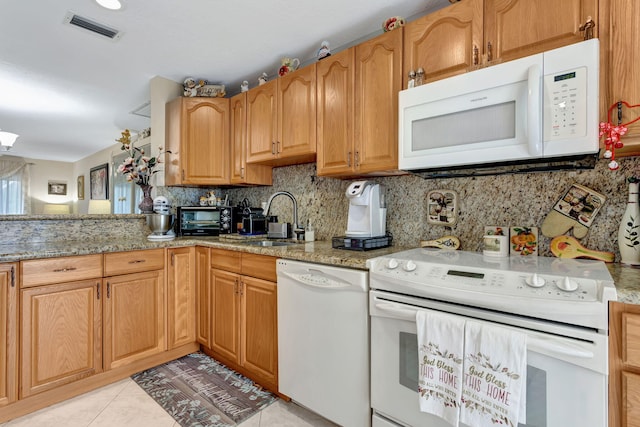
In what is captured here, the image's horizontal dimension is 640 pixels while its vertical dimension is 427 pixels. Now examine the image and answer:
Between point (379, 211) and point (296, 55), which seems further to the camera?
point (296, 55)

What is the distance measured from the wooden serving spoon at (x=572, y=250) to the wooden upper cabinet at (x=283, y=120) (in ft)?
4.81

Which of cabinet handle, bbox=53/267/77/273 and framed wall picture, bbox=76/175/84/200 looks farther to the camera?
framed wall picture, bbox=76/175/84/200

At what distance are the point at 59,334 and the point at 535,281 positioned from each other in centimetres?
246

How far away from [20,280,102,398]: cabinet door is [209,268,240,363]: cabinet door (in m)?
0.71

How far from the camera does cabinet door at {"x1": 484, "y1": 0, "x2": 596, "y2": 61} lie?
1226 millimetres

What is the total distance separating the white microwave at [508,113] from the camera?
3.77 ft

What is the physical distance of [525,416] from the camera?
3.36ft

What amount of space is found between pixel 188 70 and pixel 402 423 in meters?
3.00

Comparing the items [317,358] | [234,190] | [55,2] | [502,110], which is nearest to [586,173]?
[502,110]

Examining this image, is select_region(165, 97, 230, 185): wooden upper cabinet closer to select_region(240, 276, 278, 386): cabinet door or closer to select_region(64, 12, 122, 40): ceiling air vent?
select_region(64, 12, 122, 40): ceiling air vent

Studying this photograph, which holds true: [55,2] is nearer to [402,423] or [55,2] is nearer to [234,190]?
[234,190]

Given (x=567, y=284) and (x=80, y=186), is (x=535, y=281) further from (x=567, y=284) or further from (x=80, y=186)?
(x=80, y=186)

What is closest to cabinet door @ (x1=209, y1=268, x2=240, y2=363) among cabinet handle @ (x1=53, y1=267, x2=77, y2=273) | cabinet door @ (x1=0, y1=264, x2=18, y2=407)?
cabinet handle @ (x1=53, y1=267, x2=77, y2=273)

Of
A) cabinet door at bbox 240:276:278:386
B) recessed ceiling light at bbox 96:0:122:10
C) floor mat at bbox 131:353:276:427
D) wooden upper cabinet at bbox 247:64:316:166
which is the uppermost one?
recessed ceiling light at bbox 96:0:122:10
